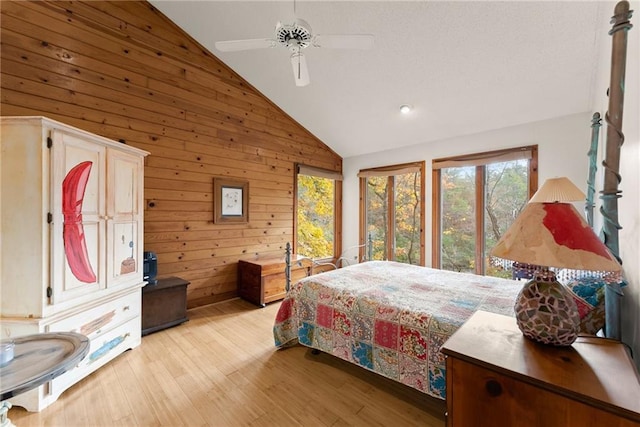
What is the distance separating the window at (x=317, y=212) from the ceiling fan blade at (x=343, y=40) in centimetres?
261

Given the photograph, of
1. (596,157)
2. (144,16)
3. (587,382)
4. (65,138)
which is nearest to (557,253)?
(587,382)

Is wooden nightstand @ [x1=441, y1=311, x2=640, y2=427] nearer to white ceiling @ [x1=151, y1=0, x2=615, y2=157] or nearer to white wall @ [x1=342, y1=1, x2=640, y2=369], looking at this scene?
white wall @ [x1=342, y1=1, x2=640, y2=369]

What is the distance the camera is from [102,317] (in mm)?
2086

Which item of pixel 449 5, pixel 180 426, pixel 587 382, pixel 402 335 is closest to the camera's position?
pixel 587 382

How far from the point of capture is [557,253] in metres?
0.87

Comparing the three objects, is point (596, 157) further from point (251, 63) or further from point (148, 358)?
point (148, 358)

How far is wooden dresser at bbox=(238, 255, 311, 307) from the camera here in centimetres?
348

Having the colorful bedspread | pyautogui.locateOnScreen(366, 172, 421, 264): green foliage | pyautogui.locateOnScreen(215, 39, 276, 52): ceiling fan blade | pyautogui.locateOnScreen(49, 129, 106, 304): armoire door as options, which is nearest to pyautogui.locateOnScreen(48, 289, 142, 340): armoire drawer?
pyautogui.locateOnScreen(49, 129, 106, 304): armoire door

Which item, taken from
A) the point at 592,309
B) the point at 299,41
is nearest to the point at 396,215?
the point at 299,41

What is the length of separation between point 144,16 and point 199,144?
147cm

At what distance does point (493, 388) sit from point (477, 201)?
3380 mm

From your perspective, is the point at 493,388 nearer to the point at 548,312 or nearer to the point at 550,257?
the point at 548,312

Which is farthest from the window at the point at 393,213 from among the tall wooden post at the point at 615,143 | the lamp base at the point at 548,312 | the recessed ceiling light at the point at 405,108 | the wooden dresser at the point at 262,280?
the lamp base at the point at 548,312

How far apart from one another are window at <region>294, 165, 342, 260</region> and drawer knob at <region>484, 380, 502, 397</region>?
12.5 ft
